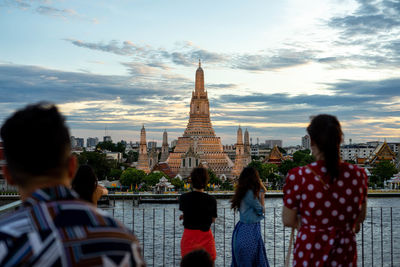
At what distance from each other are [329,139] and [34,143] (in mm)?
2123

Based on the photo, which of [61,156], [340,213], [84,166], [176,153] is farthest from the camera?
[176,153]

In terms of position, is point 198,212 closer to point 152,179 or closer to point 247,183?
point 247,183

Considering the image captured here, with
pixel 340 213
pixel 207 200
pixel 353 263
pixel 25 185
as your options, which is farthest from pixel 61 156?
pixel 207 200

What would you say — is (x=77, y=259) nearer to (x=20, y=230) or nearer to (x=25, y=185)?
(x=20, y=230)

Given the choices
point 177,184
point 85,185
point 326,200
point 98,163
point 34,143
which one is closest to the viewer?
point 34,143

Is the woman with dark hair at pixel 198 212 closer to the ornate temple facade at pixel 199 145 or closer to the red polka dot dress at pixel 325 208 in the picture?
the red polka dot dress at pixel 325 208

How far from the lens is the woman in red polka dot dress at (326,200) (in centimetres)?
319

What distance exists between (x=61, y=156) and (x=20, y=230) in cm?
31

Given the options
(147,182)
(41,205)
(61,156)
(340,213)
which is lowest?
(147,182)

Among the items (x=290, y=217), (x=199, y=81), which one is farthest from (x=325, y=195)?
(x=199, y=81)

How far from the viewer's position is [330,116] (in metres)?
3.30

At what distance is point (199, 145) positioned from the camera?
60469 mm

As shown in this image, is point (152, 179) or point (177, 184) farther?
point (152, 179)

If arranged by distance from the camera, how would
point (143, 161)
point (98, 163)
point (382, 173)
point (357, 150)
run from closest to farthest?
point (98, 163), point (382, 173), point (143, 161), point (357, 150)
